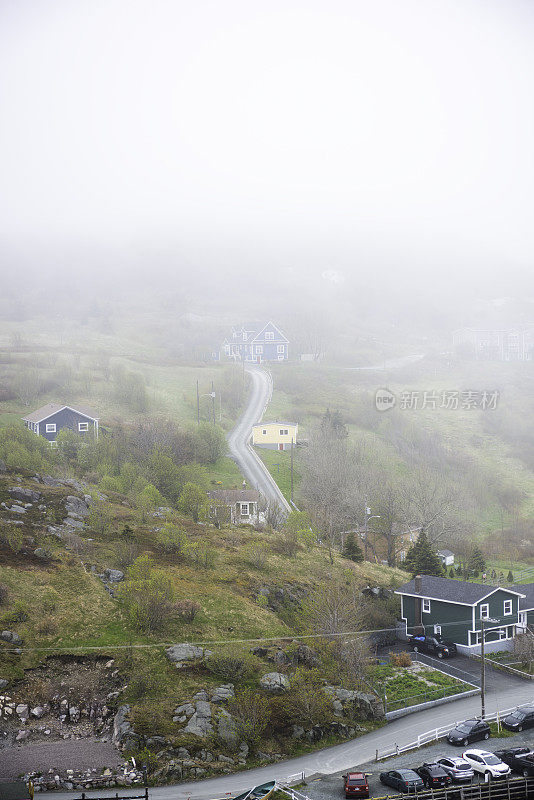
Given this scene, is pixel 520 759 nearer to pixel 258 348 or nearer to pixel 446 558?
pixel 446 558

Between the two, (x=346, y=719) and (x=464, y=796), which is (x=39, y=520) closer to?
(x=346, y=719)

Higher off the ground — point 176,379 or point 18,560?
point 176,379

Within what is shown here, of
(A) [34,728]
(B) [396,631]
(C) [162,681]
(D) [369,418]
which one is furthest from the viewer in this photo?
(D) [369,418]

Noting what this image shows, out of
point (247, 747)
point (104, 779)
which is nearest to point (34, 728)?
point (104, 779)

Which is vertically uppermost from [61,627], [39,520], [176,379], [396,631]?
[176,379]

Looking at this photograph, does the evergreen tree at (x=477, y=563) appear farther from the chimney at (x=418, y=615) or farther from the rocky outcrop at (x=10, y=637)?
the rocky outcrop at (x=10, y=637)

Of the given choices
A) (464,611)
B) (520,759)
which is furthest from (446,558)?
(520,759)

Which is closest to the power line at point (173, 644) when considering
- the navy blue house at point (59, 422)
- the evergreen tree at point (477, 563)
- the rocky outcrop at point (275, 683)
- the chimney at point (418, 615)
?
the rocky outcrop at point (275, 683)

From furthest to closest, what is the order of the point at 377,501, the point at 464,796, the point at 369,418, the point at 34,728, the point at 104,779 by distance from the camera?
the point at 369,418, the point at 377,501, the point at 34,728, the point at 104,779, the point at 464,796

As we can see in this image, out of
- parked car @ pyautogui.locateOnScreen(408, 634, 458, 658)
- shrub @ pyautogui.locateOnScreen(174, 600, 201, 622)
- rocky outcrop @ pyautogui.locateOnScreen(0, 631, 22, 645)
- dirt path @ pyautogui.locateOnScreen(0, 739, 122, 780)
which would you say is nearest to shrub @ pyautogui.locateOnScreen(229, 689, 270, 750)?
dirt path @ pyautogui.locateOnScreen(0, 739, 122, 780)
